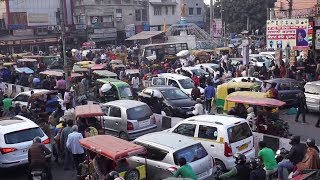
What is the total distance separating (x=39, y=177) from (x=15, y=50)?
1804 inches

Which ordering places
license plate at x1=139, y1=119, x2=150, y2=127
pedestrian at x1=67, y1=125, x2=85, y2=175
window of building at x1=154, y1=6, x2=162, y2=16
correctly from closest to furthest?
pedestrian at x1=67, y1=125, x2=85, y2=175 → license plate at x1=139, y1=119, x2=150, y2=127 → window of building at x1=154, y1=6, x2=162, y2=16

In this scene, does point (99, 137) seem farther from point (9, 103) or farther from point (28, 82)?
point (28, 82)

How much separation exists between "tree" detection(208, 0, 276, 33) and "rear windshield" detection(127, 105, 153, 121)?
50444mm

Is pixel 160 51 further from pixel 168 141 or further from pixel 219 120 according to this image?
pixel 168 141

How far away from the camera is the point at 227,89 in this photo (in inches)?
738

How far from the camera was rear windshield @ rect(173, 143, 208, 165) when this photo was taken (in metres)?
9.80

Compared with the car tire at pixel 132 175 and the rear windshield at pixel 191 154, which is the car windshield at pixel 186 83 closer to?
the rear windshield at pixel 191 154

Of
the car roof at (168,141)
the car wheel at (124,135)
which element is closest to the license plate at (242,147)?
the car roof at (168,141)

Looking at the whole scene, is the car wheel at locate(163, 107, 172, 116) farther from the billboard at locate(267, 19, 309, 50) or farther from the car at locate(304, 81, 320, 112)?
the billboard at locate(267, 19, 309, 50)

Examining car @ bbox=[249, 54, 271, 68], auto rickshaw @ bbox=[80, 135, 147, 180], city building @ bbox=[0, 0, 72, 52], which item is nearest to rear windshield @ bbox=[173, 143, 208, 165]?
auto rickshaw @ bbox=[80, 135, 147, 180]

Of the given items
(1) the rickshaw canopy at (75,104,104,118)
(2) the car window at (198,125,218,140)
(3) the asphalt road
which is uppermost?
(1) the rickshaw canopy at (75,104,104,118)

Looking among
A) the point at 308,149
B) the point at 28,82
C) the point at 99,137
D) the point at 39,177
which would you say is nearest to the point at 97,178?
the point at 99,137

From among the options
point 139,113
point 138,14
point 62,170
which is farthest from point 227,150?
point 138,14

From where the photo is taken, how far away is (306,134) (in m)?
15.6
